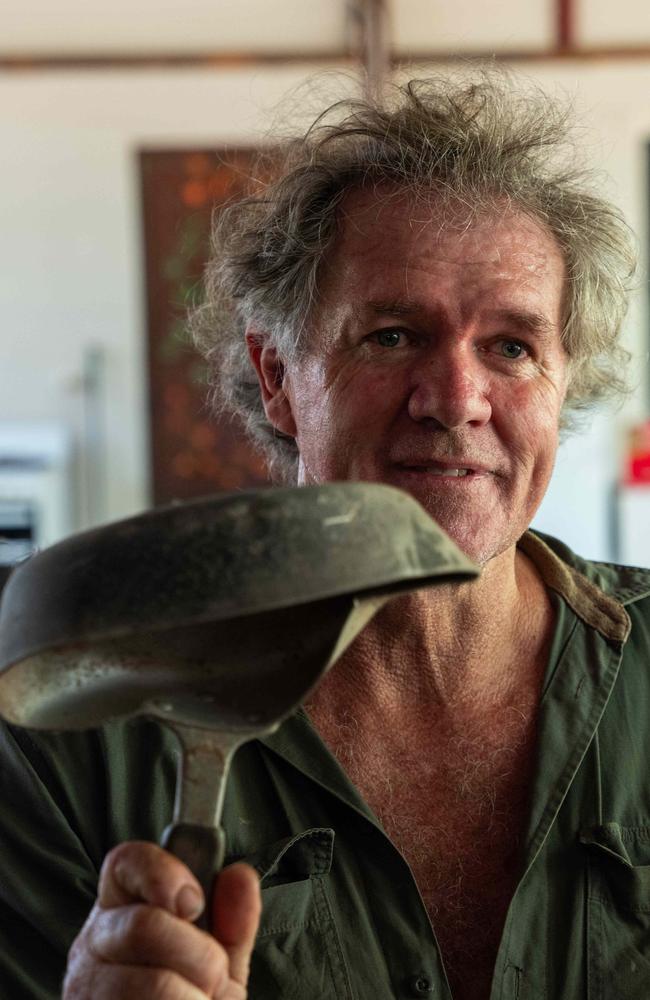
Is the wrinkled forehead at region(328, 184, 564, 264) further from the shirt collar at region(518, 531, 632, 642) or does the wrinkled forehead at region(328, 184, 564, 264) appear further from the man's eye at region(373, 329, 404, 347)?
A: the shirt collar at region(518, 531, 632, 642)

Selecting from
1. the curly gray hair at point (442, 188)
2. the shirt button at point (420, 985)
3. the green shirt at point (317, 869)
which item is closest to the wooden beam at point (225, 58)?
the curly gray hair at point (442, 188)

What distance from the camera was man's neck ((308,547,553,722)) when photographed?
1395mm

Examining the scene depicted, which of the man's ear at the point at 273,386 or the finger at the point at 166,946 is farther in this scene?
the man's ear at the point at 273,386

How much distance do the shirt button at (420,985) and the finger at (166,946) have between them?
0.45 m

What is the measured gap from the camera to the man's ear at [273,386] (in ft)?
5.09

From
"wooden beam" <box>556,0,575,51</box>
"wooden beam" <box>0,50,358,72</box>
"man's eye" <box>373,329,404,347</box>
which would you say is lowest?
"man's eye" <box>373,329,404,347</box>

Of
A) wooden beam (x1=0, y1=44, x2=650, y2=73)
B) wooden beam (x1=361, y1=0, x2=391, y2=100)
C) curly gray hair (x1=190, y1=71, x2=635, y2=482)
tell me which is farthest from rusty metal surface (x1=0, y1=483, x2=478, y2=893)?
wooden beam (x1=0, y1=44, x2=650, y2=73)

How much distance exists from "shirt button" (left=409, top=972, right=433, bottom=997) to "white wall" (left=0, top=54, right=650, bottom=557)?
13.8 feet

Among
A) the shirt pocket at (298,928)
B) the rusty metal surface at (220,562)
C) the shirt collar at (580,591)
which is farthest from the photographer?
the shirt collar at (580,591)

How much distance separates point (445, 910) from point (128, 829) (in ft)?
1.02

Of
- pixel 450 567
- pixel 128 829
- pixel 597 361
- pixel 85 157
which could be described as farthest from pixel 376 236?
pixel 85 157

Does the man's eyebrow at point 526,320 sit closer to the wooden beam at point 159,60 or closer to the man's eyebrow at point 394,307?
the man's eyebrow at point 394,307

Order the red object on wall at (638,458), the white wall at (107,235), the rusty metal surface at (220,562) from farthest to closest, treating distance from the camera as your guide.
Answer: the white wall at (107,235) → the red object on wall at (638,458) → the rusty metal surface at (220,562)

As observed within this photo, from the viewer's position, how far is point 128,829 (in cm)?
125
